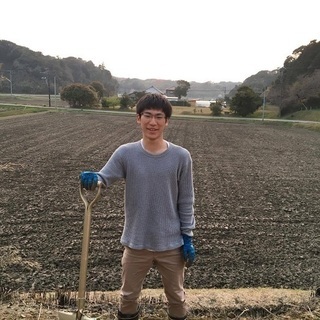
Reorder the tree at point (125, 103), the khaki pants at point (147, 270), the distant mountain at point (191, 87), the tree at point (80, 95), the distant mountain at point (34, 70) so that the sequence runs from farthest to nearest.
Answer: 1. the distant mountain at point (191, 87)
2. the distant mountain at point (34, 70)
3. the tree at point (125, 103)
4. the tree at point (80, 95)
5. the khaki pants at point (147, 270)

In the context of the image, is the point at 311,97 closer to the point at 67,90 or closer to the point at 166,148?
the point at 67,90

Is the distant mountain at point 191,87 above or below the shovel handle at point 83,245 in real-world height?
above

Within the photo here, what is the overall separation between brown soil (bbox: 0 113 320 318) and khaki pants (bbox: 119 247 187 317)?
1.54m

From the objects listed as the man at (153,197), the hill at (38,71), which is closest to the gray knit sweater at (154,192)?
the man at (153,197)

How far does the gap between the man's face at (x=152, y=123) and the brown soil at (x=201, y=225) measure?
2.25m

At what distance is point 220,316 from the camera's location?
3074 mm

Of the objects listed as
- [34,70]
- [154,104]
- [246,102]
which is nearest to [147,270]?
[154,104]

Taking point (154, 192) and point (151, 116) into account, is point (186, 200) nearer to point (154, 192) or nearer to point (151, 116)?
point (154, 192)

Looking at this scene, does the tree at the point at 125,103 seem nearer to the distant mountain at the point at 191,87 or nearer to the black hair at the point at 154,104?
the black hair at the point at 154,104

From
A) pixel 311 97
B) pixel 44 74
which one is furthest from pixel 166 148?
pixel 44 74

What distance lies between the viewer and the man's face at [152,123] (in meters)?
2.26

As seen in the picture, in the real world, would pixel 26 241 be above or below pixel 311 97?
below

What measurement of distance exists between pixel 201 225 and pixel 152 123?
3975mm

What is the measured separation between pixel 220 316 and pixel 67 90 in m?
42.0
